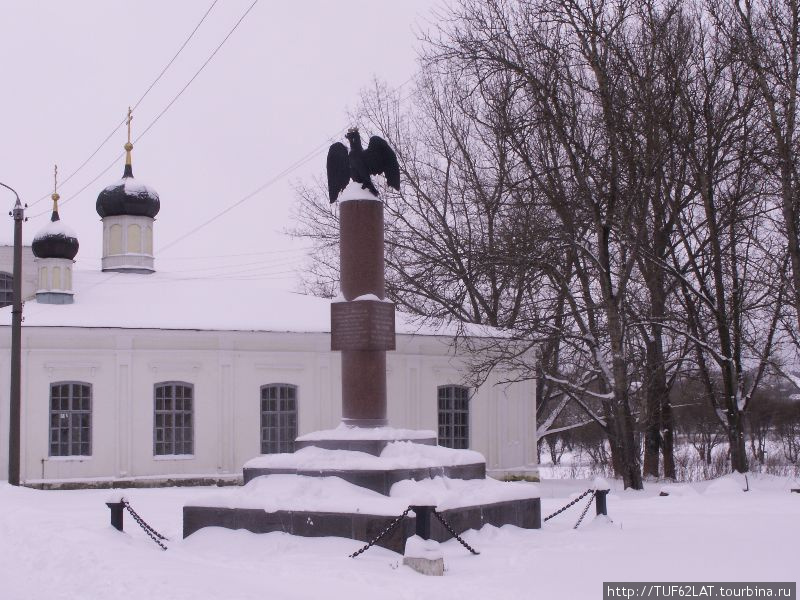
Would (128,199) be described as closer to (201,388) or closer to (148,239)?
(148,239)

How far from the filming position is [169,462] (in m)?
22.8

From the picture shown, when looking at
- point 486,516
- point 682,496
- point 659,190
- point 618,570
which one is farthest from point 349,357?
point 659,190

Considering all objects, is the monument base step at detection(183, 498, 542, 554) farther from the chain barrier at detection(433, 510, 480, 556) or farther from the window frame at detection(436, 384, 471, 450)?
the window frame at detection(436, 384, 471, 450)

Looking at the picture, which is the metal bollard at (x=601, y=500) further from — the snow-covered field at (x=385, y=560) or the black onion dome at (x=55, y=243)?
the black onion dome at (x=55, y=243)

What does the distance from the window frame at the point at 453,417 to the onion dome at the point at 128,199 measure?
32.5 ft

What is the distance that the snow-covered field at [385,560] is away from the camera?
8555 mm

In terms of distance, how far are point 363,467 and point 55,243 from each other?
Answer: 15.4 metres

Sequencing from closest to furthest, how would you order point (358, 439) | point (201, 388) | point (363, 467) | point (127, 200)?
point (363, 467) → point (358, 439) → point (201, 388) → point (127, 200)

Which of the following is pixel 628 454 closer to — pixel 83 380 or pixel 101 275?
pixel 83 380

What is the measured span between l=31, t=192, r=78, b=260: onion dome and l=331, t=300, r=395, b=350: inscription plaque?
13167 mm

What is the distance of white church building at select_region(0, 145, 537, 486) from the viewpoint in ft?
72.9

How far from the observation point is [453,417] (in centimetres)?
2559

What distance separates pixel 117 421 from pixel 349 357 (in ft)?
35.9

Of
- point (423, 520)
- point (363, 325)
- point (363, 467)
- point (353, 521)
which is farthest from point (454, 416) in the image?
point (423, 520)
